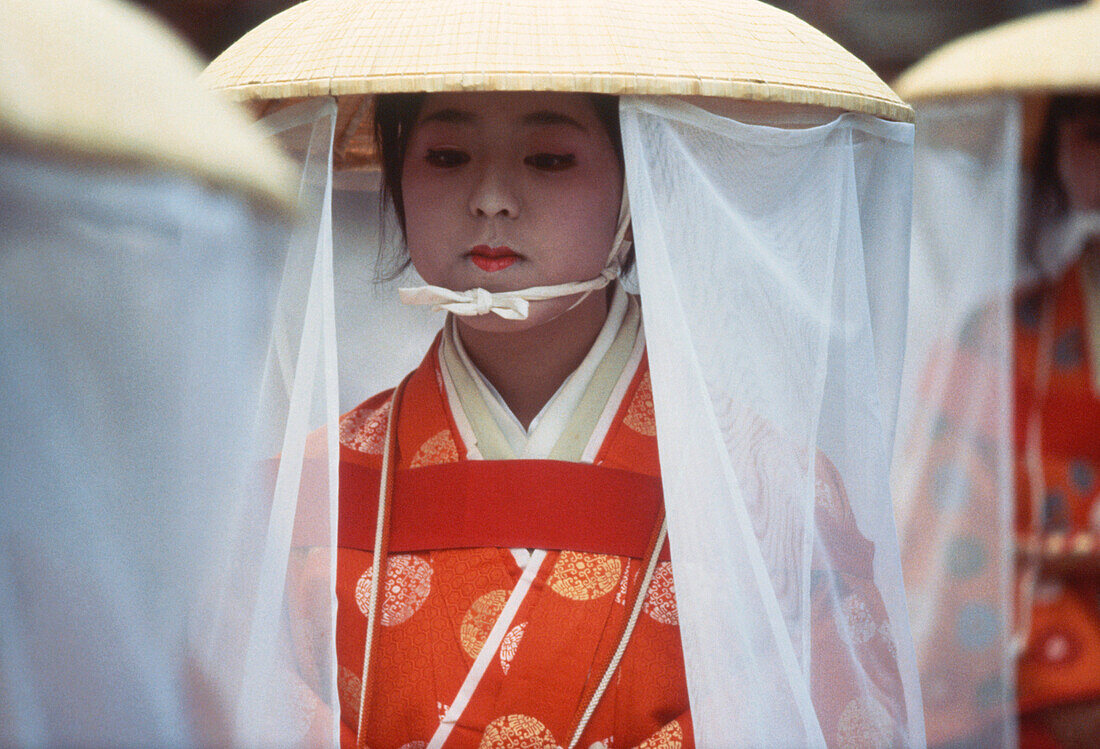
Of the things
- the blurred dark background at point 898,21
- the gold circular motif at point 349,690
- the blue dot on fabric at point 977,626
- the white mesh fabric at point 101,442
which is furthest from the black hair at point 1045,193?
the white mesh fabric at point 101,442

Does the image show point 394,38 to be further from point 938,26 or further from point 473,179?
point 938,26

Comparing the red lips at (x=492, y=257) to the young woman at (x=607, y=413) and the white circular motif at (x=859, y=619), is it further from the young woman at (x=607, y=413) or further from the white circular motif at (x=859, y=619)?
the white circular motif at (x=859, y=619)

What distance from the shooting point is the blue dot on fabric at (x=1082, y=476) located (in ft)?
7.14

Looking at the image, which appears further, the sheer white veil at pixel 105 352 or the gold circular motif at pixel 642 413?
the gold circular motif at pixel 642 413

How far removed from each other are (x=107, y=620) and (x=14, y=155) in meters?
0.34

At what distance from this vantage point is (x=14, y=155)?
1.96 feet

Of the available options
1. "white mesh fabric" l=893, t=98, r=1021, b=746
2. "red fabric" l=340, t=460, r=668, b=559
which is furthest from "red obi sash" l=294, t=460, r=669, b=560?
"white mesh fabric" l=893, t=98, r=1021, b=746

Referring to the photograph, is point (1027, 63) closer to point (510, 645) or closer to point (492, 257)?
point (492, 257)

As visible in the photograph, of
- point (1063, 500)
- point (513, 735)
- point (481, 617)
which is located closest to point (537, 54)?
→ point (481, 617)

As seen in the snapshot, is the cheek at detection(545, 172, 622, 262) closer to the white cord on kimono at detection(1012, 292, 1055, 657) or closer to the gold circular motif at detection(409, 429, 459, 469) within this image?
the gold circular motif at detection(409, 429, 459, 469)

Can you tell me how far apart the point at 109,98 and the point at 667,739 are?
0.99 m

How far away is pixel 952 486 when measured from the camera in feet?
7.16

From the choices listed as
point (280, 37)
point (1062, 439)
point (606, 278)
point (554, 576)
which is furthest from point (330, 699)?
point (1062, 439)

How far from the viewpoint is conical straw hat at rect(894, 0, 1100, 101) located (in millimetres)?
2029
